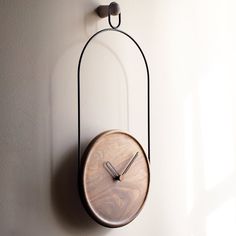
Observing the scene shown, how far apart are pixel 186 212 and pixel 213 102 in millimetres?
512

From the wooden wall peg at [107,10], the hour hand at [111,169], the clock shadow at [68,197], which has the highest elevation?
the wooden wall peg at [107,10]

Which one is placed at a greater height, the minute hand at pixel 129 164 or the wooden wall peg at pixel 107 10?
the wooden wall peg at pixel 107 10

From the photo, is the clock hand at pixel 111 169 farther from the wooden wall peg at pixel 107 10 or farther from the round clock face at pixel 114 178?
the wooden wall peg at pixel 107 10

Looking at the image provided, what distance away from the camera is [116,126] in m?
1.51

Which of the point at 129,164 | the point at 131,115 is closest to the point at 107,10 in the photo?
the point at 131,115

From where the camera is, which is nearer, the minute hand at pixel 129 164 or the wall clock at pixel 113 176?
the wall clock at pixel 113 176

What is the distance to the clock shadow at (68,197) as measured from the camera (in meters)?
1.33

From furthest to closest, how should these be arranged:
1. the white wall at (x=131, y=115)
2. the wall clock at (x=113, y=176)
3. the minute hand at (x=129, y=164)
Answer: the minute hand at (x=129, y=164)
the wall clock at (x=113, y=176)
the white wall at (x=131, y=115)

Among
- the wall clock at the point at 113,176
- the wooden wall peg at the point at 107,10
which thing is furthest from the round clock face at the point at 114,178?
the wooden wall peg at the point at 107,10

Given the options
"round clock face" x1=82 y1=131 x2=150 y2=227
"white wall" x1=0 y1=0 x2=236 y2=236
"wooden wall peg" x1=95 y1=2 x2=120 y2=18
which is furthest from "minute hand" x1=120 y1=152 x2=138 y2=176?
"wooden wall peg" x1=95 y1=2 x2=120 y2=18

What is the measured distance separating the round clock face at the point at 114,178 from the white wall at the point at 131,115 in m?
0.05

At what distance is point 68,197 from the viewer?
1.36 m

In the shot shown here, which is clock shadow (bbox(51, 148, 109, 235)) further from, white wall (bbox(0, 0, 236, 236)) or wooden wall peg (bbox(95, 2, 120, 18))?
wooden wall peg (bbox(95, 2, 120, 18))

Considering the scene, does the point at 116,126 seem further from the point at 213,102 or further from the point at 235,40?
the point at 235,40
